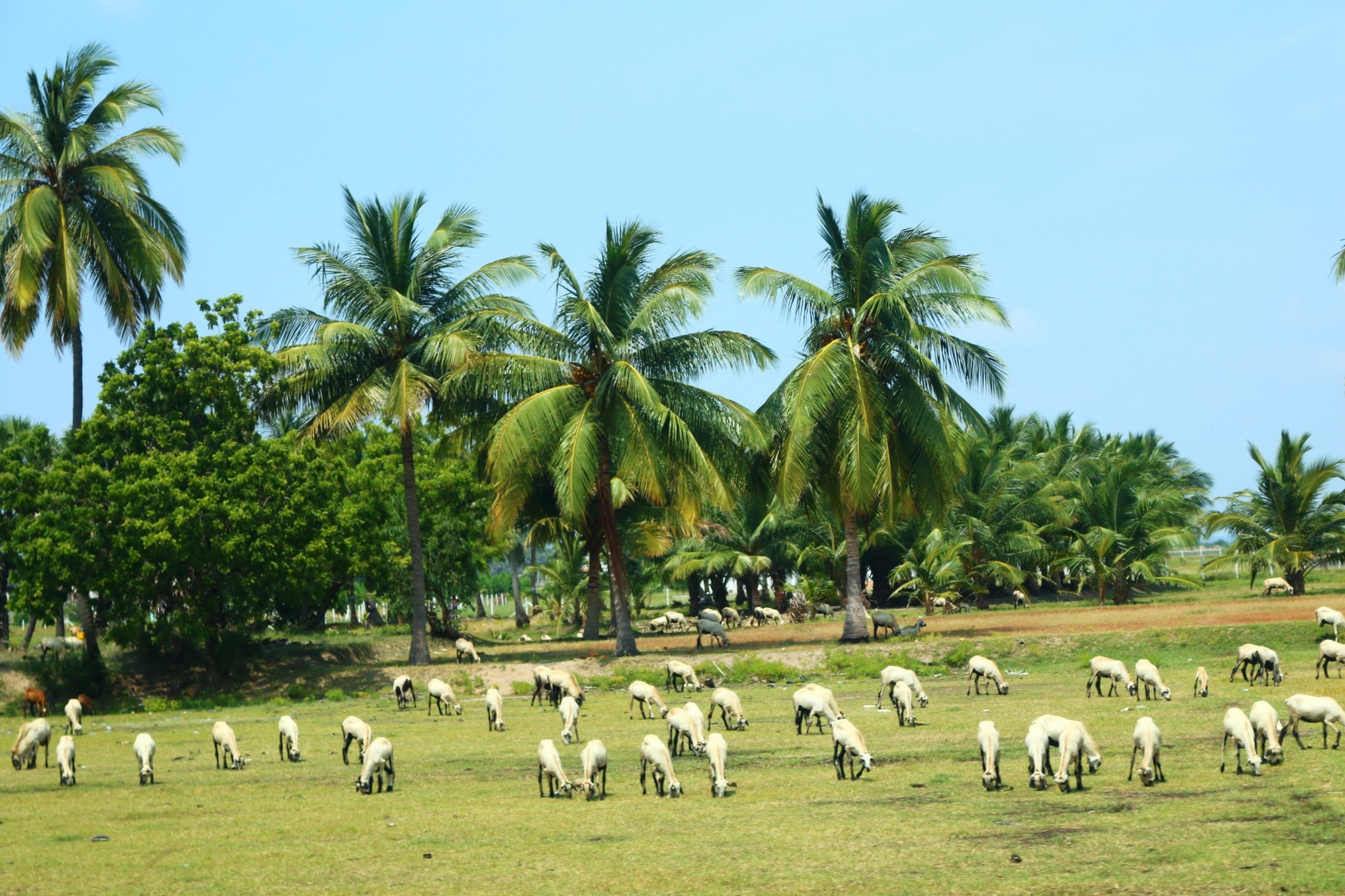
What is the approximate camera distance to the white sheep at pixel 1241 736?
1360 centimetres

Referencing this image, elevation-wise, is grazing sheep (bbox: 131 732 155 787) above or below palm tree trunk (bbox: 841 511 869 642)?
below

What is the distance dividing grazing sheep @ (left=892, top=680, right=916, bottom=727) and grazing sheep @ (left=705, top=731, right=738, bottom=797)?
5.40 metres

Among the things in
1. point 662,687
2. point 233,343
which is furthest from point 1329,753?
point 233,343

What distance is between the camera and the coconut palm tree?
132ft

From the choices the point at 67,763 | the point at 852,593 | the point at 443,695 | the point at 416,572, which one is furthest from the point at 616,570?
the point at 67,763

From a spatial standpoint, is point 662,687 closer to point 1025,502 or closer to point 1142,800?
point 1142,800

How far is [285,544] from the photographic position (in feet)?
100

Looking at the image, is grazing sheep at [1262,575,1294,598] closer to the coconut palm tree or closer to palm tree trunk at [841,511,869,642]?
the coconut palm tree

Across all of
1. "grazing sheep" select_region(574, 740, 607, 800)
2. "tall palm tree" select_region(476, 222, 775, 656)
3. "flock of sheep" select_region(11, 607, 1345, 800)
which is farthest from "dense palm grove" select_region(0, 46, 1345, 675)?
"grazing sheep" select_region(574, 740, 607, 800)

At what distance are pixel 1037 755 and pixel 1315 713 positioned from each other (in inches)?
163

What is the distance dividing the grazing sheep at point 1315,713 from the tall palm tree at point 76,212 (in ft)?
97.4

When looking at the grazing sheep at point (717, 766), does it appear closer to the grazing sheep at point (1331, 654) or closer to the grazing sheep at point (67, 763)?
the grazing sheep at point (67, 763)

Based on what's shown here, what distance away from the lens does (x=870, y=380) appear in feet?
111

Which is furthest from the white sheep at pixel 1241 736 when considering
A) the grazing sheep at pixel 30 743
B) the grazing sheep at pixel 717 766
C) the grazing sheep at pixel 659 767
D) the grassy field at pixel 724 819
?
the grazing sheep at pixel 30 743
